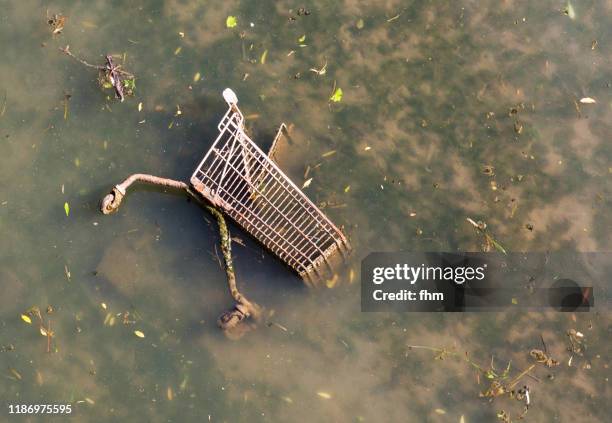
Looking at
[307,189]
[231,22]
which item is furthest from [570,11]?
[231,22]

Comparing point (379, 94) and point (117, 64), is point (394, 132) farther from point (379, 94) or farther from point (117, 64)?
point (117, 64)

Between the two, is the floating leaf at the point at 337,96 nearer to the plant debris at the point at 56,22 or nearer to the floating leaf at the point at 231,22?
the floating leaf at the point at 231,22

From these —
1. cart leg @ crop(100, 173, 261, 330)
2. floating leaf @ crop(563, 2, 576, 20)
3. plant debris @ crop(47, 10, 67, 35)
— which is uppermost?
floating leaf @ crop(563, 2, 576, 20)

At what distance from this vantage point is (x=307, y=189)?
614 cm

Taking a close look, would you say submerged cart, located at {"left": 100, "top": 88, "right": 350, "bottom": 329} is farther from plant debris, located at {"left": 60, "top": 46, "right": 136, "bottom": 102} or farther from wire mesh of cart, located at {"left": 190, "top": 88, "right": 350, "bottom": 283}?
plant debris, located at {"left": 60, "top": 46, "right": 136, "bottom": 102}

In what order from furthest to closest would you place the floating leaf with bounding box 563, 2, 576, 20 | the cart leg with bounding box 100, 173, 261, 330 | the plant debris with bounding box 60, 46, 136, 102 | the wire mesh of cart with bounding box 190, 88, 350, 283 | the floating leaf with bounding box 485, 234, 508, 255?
the floating leaf with bounding box 563, 2, 576, 20
the plant debris with bounding box 60, 46, 136, 102
the floating leaf with bounding box 485, 234, 508, 255
the cart leg with bounding box 100, 173, 261, 330
the wire mesh of cart with bounding box 190, 88, 350, 283

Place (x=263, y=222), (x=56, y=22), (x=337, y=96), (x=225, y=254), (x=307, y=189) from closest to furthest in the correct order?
(x=263, y=222)
(x=225, y=254)
(x=307, y=189)
(x=337, y=96)
(x=56, y=22)

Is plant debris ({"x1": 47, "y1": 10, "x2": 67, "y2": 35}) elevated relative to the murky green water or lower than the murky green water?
elevated

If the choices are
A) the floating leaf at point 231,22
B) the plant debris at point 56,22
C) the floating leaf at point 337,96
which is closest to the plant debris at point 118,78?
the plant debris at point 56,22

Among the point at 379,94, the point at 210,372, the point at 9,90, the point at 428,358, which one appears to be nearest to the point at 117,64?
the point at 9,90

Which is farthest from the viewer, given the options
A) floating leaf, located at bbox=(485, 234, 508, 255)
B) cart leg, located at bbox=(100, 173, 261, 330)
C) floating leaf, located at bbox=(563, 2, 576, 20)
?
floating leaf, located at bbox=(563, 2, 576, 20)

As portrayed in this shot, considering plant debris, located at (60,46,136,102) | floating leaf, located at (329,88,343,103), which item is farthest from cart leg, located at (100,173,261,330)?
floating leaf, located at (329,88,343,103)

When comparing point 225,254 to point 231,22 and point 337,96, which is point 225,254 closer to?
point 337,96

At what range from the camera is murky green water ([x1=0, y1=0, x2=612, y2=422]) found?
5.84 m
